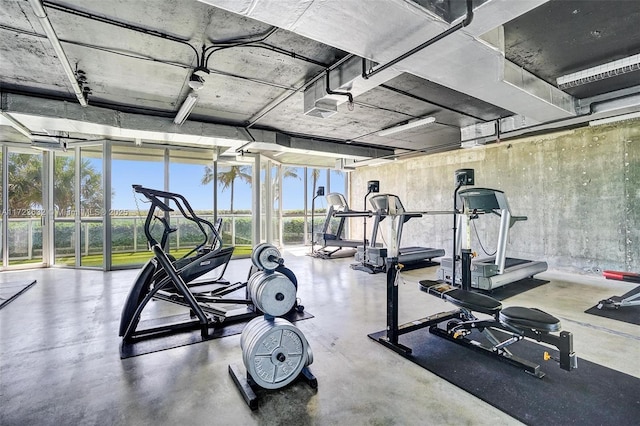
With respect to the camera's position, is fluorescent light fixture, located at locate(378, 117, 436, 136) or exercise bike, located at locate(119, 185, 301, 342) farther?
fluorescent light fixture, located at locate(378, 117, 436, 136)

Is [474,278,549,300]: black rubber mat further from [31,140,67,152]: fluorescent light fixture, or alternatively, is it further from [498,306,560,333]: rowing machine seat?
[31,140,67,152]: fluorescent light fixture

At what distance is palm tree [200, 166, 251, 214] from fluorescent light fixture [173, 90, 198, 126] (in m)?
2.77

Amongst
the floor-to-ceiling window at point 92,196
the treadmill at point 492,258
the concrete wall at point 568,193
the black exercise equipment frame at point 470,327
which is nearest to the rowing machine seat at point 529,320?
the black exercise equipment frame at point 470,327

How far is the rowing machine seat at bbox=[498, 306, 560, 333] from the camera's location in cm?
214

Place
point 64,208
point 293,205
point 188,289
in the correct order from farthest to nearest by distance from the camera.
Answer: point 293,205
point 64,208
point 188,289

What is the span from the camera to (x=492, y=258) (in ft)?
18.0

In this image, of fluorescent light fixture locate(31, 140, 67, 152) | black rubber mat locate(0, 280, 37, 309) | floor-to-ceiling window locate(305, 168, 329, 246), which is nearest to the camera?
black rubber mat locate(0, 280, 37, 309)

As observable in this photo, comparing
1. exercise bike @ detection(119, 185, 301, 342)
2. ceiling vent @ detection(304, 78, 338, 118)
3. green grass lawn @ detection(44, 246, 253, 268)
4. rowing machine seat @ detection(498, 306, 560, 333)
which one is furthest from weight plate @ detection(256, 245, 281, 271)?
green grass lawn @ detection(44, 246, 253, 268)

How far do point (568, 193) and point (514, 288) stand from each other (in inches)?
97.3

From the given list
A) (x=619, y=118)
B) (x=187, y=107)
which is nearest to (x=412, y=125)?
(x=619, y=118)

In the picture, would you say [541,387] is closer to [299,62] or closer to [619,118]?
[299,62]

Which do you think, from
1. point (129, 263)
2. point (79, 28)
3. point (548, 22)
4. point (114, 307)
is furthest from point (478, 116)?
point (129, 263)

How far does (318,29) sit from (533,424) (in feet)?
9.51

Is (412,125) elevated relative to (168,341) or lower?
elevated
